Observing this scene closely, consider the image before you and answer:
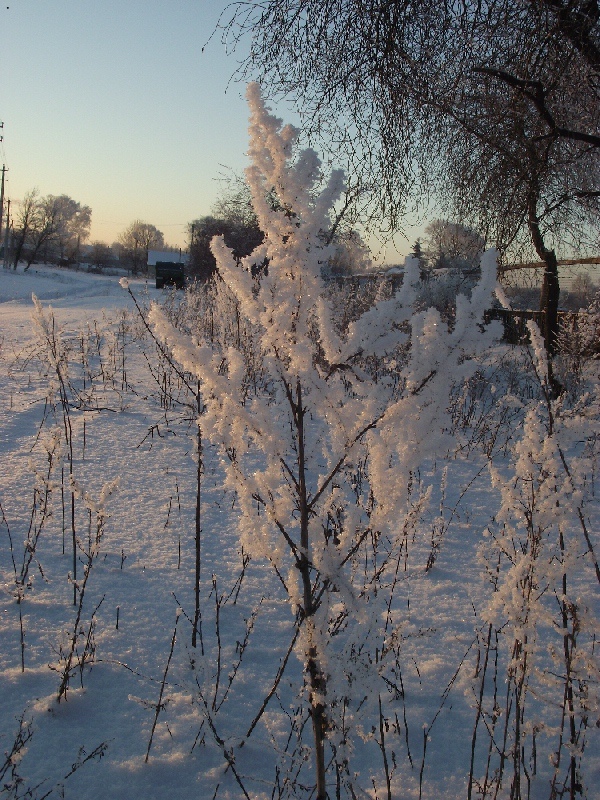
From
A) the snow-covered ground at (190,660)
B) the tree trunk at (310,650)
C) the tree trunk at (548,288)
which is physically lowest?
the snow-covered ground at (190,660)

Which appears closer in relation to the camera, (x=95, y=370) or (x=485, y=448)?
(x=485, y=448)

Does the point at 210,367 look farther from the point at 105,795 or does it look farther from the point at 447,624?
the point at 447,624

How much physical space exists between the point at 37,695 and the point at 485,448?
3705 millimetres

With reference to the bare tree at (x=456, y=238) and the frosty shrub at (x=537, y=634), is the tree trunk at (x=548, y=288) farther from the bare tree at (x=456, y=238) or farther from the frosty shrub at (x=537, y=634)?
the frosty shrub at (x=537, y=634)

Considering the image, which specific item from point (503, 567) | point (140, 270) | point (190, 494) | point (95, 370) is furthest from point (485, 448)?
point (140, 270)

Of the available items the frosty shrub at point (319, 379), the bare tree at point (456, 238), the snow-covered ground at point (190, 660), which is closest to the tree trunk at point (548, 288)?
the bare tree at point (456, 238)

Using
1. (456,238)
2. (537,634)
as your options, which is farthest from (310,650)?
(456,238)

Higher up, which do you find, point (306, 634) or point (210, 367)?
point (210, 367)

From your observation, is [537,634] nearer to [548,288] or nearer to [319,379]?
[319,379]

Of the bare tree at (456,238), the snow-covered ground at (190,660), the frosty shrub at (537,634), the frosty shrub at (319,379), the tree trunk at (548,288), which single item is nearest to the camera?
the frosty shrub at (319,379)

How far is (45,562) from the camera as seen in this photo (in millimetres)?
2525

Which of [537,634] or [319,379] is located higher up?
[319,379]

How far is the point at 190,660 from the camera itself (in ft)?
4.33

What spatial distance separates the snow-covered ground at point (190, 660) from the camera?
4.93 feet
